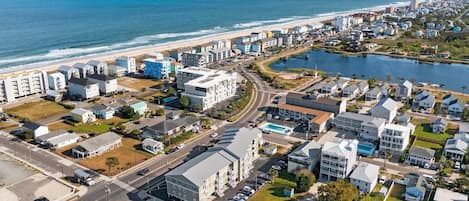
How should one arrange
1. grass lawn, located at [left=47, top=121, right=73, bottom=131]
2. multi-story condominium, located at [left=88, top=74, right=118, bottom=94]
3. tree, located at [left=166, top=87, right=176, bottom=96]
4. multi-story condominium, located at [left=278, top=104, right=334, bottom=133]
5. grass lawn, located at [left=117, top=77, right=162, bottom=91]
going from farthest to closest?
grass lawn, located at [left=117, top=77, right=162, bottom=91]
multi-story condominium, located at [left=88, top=74, right=118, bottom=94]
tree, located at [left=166, top=87, right=176, bottom=96]
grass lawn, located at [left=47, top=121, right=73, bottom=131]
multi-story condominium, located at [left=278, top=104, right=334, bottom=133]

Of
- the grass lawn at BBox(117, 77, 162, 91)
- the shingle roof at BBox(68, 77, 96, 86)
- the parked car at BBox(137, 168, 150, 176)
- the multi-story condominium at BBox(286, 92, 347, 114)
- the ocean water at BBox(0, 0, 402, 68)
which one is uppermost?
the ocean water at BBox(0, 0, 402, 68)

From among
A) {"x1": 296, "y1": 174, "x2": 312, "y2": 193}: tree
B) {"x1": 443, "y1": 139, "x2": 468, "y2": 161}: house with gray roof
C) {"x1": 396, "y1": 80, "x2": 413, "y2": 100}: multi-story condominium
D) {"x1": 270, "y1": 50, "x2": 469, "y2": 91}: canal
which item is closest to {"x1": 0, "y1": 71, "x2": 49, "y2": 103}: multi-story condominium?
{"x1": 270, "y1": 50, "x2": 469, "y2": 91}: canal

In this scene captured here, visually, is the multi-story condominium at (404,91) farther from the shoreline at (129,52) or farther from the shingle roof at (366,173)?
the shoreline at (129,52)

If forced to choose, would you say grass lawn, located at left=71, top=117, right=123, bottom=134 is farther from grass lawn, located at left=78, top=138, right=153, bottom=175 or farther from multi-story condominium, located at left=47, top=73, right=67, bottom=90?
multi-story condominium, located at left=47, top=73, right=67, bottom=90

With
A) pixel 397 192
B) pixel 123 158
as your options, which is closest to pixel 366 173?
pixel 397 192

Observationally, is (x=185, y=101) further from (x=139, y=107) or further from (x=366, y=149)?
(x=366, y=149)

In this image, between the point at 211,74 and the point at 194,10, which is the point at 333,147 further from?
the point at 194,10

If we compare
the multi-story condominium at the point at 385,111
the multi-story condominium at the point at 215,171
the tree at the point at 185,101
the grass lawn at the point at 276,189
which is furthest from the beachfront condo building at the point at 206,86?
the multi-story condominium at the point at 385,111
